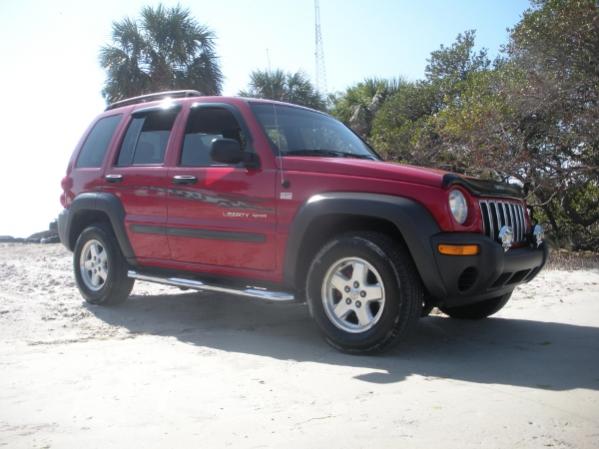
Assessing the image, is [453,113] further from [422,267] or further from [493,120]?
[422,267]

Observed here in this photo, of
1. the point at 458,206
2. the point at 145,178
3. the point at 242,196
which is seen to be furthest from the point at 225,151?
the point at 458,206

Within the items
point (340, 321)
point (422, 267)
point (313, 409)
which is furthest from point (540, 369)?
point (313, 409)

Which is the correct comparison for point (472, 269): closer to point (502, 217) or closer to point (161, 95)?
point (502, 217)

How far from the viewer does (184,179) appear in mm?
5016

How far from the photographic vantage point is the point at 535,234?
15.2 ft

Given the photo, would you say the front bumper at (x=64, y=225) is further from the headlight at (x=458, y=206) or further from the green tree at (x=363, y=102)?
the green tree at (x=363, y=102)

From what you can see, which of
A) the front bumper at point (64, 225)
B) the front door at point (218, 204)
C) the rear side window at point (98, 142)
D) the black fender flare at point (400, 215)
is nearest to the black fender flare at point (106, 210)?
the front bumper at point (64, 225)

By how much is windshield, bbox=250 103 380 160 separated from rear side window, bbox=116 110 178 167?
98 centimetres

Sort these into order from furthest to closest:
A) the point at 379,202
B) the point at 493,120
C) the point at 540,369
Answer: the point at 493,120 → the point at 379,202 → the point at 540,369

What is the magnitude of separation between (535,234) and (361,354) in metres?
1.72

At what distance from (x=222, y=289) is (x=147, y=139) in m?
1.82

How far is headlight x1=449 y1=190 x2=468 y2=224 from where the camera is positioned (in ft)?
12.7

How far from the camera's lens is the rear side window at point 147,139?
549 centimetres

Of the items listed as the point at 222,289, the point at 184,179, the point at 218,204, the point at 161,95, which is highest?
the point at 161,95
